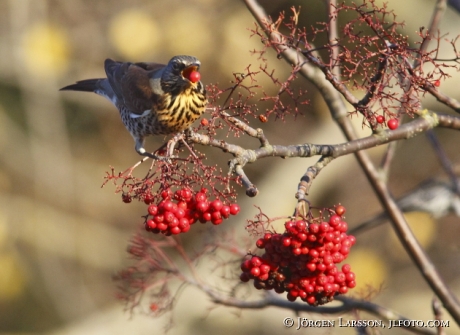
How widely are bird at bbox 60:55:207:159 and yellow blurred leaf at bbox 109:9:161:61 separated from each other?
3796mm

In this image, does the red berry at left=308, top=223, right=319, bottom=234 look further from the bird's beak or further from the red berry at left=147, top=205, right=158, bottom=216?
the bird's beak

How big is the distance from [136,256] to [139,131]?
0.76 m

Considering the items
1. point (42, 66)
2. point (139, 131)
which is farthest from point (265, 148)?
point (42, 66)

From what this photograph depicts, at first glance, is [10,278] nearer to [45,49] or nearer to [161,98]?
[45,49]

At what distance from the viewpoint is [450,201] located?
9.87 ft

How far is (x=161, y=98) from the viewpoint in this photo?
291 centimetres

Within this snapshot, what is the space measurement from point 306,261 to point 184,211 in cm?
42

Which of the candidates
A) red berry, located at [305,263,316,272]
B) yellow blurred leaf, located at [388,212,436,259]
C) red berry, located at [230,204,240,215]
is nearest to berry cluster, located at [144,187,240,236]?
red berry, located at [230,204,240,215]

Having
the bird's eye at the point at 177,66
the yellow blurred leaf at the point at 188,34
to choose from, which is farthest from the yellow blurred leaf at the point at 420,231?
the bird's eye at the point at 177,66

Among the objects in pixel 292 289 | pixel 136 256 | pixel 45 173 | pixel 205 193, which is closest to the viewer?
pixel 292 289

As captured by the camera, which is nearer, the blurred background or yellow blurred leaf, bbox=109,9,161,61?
the blurred background

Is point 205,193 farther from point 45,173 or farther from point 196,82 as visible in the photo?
point 45,173

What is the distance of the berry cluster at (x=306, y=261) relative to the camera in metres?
1.61

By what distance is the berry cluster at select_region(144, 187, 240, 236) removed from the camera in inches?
70.9
